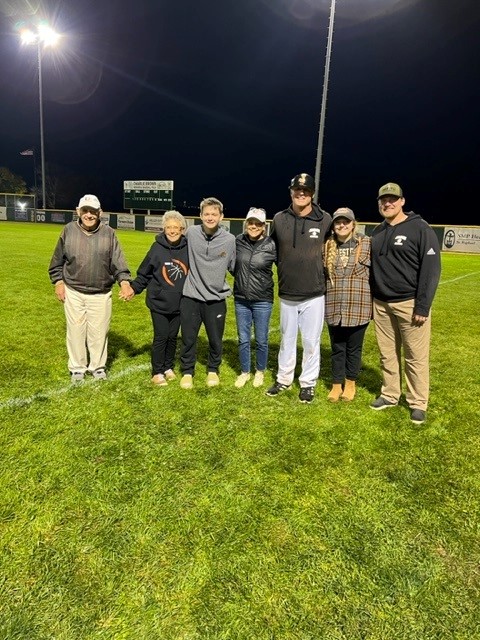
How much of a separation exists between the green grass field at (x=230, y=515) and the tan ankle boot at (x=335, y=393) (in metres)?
0.11

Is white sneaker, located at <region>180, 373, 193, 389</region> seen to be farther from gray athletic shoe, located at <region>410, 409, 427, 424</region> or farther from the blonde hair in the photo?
gray athletic shoe, located at <region>410, 409, 427, 424</region>

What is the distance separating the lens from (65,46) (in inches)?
1583

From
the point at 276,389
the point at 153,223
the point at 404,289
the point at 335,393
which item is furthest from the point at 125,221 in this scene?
the point at 404,289

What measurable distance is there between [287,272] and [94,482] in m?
2.46

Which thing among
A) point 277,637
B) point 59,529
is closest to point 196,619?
point 277,637

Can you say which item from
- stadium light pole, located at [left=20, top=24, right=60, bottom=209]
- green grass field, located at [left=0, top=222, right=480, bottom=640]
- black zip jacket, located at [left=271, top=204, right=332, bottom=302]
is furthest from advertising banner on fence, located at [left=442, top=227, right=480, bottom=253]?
stadium light pole, located at [left=20, top=24, right=60, bottom=209]

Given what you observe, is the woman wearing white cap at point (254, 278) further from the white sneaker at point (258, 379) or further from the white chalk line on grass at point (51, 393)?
the white chalk line on grass at point (51, 393)

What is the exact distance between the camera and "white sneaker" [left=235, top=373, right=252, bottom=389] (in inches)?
184

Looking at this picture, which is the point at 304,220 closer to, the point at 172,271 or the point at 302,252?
the point at 302,252

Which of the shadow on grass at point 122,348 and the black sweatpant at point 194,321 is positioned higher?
the black sweatpant at point 194,321

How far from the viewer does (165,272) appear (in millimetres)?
4379

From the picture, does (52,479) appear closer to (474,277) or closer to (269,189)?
(474,277)

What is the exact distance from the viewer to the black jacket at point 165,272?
4375 mm

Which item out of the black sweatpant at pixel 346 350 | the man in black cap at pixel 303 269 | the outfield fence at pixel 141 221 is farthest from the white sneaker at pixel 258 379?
the outfield fence at pixel 141 221
